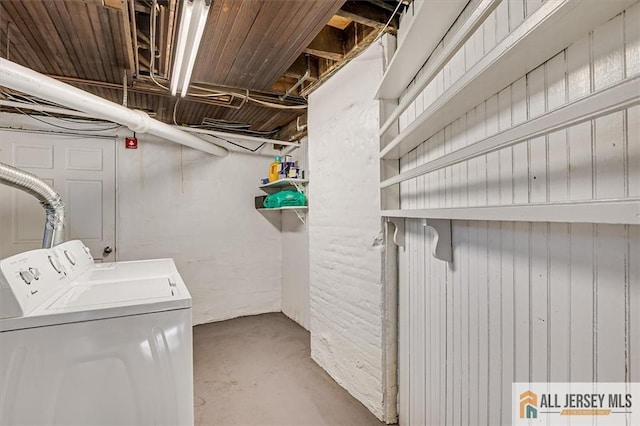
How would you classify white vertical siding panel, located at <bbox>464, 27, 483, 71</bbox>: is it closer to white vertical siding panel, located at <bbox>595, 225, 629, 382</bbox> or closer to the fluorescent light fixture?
white vertical siding panel, located at <bbox>595, 225, 629, 382</bbox>

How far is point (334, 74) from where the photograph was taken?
250 cm

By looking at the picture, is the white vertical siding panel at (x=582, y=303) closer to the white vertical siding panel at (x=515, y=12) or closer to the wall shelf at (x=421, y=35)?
the white vertical siding panel at (x=515, y=12)

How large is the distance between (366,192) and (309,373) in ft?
5.36

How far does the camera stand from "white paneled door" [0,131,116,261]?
10.3 feet

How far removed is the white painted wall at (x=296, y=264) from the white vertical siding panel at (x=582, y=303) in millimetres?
2923

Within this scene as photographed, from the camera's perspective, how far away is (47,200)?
2.51m

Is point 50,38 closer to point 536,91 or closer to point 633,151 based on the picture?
point 536,91

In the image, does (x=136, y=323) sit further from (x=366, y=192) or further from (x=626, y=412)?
(x=626, y=412)

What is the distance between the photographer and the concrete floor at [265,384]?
210 centimetres

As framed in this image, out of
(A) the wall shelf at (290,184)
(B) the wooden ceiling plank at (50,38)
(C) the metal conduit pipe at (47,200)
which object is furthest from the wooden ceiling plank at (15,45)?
(A) the wall shelf at (290,184)

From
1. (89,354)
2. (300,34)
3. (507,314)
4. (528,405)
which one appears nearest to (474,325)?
(507,314)

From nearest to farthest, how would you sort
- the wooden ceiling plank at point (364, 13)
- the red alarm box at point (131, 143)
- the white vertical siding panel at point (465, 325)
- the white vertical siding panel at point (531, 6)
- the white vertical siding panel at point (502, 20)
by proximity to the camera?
1. the white vertical siding panel at point (531, 6)
2. the white vertical siding panel at point (502, 20)
3. the white vertical siding panel at point (465, 325)
4. the wooden ceiling plank at point (364, 13)
5. the red alarm box at point (131, 143)

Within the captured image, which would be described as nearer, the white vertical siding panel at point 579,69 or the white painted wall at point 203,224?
the white vertical siding panel at point 579,69

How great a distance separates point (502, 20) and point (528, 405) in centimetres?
125
